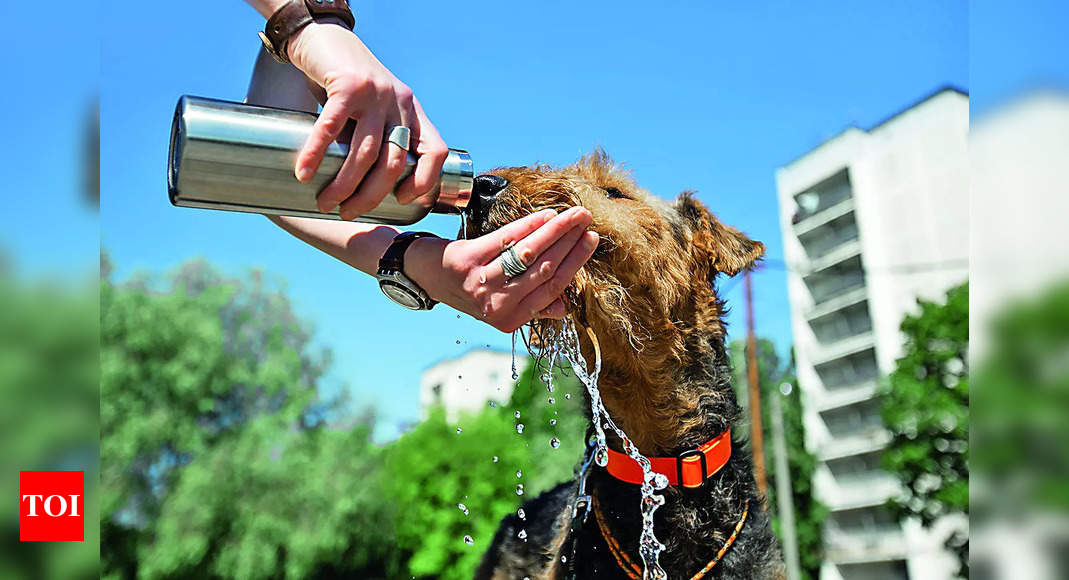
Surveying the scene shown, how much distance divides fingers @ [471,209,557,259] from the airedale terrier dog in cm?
38

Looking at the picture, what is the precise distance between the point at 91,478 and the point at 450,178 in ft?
4.04

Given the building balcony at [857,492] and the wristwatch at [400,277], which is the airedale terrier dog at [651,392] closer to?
the wristwatch at [400,277]

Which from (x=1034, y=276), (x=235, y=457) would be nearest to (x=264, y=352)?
(x=235, y=457)

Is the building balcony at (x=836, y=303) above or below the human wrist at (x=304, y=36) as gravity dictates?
above

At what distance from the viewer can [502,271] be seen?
221cm

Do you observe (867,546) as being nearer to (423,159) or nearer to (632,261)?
(632,261)

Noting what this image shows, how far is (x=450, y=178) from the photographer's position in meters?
2.27

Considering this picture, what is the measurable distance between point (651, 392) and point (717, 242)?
976mm

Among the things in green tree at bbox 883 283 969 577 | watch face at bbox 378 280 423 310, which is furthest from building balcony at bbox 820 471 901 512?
watch face at bbox 378 280 423 310

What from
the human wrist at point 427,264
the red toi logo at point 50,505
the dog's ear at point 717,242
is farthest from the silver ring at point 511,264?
the dog's ear at point 717,242

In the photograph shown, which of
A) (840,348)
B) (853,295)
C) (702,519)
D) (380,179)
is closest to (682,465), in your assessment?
(702,519)

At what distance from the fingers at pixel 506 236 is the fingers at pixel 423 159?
24 centimetres

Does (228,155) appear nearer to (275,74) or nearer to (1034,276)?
(275,74)

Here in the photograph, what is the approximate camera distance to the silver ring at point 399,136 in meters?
Answer: 2.05
